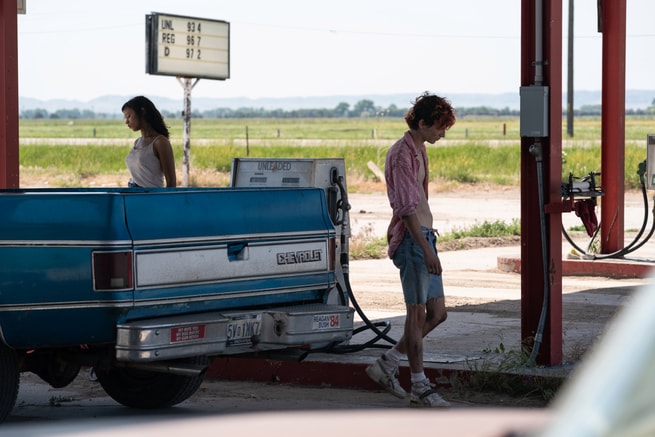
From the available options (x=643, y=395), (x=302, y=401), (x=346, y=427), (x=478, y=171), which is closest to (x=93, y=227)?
(x=302, y=401)

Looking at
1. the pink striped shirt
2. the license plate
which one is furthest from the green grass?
the license plate

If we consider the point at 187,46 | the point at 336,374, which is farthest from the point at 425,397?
the point at 187,46

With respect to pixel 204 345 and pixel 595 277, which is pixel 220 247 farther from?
pixel 595 277

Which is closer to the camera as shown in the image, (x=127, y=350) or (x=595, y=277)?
(x=127, y=350)

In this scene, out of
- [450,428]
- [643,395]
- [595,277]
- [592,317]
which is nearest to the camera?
[643,395]

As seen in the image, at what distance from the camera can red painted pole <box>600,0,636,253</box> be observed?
52.7 ft

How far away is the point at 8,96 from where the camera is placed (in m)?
11.3

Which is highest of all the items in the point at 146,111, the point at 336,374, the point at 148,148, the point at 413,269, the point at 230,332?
the point at 146,111

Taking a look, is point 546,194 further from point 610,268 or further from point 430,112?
point 610,268

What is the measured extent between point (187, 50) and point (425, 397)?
23.7 meters

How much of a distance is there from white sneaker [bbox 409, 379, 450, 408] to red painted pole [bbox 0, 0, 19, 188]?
492 centimetres

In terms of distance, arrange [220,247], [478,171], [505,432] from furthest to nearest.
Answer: [478,171] < [220,247] < [505,432]

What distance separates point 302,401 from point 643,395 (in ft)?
23.4

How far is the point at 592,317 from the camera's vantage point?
1230 cm
